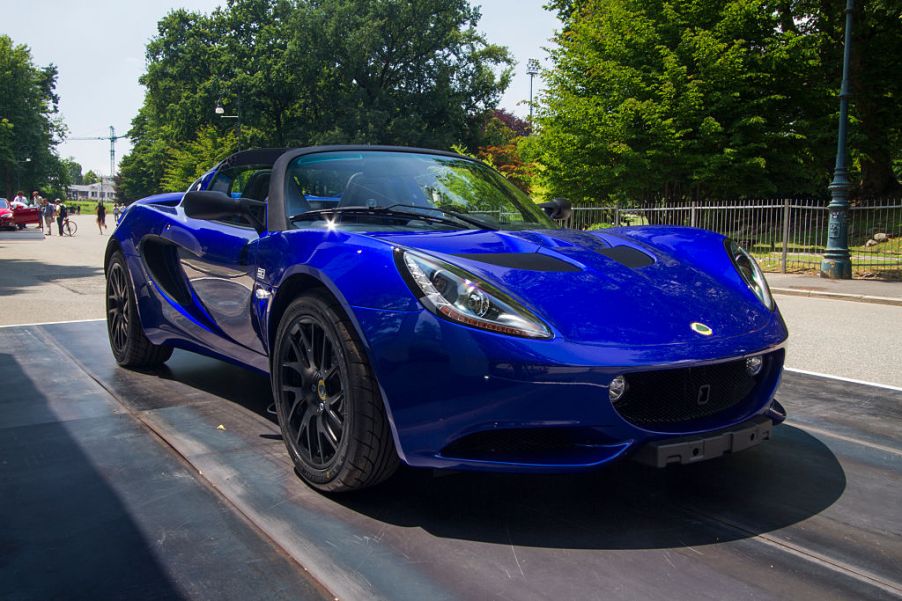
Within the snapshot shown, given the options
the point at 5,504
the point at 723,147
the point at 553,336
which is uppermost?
the point at 723,147

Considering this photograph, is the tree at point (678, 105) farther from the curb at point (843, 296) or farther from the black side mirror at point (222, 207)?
the black side mirror at point (222, 207)

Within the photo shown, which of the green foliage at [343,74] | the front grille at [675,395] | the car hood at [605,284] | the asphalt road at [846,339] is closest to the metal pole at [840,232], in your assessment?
the asphalt road at [846,339]

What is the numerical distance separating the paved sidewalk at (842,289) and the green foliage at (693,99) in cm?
859

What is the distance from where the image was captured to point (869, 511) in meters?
2.76

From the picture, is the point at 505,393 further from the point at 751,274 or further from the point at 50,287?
the point at 50,287

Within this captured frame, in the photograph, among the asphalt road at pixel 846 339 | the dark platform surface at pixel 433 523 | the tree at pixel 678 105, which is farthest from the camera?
the tree at pixel 678 105

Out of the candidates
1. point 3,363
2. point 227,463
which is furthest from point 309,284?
point 3,363

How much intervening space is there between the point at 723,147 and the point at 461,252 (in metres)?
23.5

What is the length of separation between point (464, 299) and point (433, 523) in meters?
0.80

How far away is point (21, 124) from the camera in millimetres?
77000

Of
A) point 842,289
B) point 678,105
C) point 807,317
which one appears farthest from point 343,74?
point 807,317

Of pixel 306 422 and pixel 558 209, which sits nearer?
pixel 306 422

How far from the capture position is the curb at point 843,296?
11945 mm

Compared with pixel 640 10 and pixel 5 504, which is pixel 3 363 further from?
pixel 640 10
